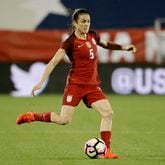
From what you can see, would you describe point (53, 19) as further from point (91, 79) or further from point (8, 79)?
point (91, 79)

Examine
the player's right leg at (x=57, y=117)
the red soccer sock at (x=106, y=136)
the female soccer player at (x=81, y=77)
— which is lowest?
the red soccer sock at (x=106, y=136)

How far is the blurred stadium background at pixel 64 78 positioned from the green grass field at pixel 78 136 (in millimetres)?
13

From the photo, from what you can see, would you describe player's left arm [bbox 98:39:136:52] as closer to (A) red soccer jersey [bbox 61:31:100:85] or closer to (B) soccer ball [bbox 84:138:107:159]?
(A) red soccer jersey [bbox 61:31:100:85]

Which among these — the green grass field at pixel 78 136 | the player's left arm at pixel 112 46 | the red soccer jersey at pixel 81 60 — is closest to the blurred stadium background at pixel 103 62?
the green grass field at pixel 78 136

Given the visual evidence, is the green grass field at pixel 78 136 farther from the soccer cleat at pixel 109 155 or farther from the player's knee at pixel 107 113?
the player's knee at pixel 107 113

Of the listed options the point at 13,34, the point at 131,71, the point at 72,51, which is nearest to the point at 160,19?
the point at 131,71

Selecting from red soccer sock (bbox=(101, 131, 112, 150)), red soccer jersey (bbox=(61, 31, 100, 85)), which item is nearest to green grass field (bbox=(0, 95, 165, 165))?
red soccer sock (bbox=(101, 131, 112, 150))

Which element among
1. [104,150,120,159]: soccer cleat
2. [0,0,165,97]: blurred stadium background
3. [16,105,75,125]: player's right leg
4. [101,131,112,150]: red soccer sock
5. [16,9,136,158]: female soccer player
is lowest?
[104,150,120,159]: soccer cleat

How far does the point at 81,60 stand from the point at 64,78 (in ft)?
37.8

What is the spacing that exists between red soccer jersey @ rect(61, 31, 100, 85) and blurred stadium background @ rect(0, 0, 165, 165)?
1.03 metres

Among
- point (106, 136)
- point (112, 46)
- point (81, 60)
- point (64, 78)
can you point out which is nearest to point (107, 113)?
point (106, 136)

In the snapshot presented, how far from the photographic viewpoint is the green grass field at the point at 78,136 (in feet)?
31.3

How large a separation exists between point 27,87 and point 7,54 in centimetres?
130

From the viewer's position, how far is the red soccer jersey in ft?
Answer: 32.8
